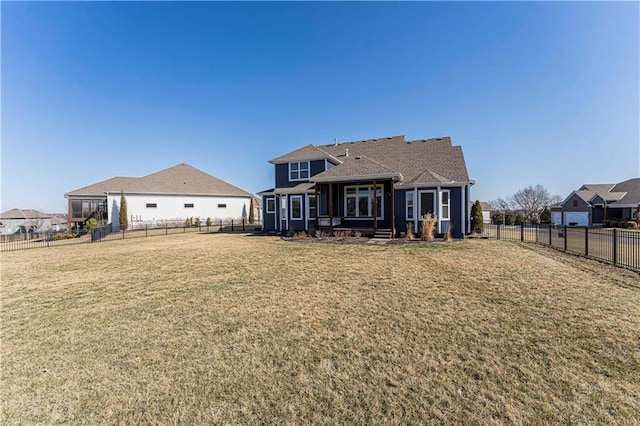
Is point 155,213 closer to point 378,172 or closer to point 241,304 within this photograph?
point 378,172

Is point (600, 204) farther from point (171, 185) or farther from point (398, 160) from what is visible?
point (171, 185)

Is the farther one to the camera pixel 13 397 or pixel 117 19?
pixel 117 19

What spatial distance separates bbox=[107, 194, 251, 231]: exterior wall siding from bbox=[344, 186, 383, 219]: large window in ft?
69.9

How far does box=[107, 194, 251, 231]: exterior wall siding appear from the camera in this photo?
26625 mm

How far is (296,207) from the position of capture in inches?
738

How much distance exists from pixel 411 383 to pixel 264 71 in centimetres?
2073

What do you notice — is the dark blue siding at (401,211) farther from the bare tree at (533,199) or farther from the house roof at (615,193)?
the bare tree at (533,199)

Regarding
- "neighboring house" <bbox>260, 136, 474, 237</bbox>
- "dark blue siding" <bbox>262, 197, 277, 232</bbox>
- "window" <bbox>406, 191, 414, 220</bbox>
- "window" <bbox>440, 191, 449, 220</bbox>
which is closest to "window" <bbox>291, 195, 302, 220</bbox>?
"neighboring house" <bbox>260, 136, 474, 237</bbox>

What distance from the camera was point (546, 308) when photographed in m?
4.84

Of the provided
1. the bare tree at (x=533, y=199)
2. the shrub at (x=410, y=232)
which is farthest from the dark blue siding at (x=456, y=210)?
the bare tree at (x=533, y=199)

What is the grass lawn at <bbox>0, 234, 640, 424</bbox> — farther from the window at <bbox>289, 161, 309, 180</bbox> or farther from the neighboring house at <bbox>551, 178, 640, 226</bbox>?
the neighboring house at <bbox>551, 178, 640, 226</bbox>

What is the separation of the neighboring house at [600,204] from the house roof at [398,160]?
1332 inches

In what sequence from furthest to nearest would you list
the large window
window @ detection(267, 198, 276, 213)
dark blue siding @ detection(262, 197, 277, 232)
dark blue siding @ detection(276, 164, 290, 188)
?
dark blue siding @ detection(262, 197, 277, 232) < window @ detection(267, 198, 276, 213) < dark blue siding @ detection(276, 164, 290, 188) < the large window

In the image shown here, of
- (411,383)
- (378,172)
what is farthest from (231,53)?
(411,383)
